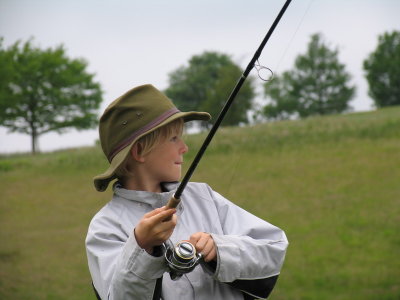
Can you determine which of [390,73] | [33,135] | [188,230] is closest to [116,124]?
[188,230]

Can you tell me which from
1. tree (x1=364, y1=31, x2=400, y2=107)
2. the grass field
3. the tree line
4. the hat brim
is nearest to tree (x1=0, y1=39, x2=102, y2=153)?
the tree line

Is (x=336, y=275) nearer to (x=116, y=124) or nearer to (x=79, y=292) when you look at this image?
(x=79, y=292)

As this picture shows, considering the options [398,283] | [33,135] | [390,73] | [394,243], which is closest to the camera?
[398,283]

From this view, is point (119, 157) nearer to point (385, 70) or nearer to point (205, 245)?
point (205, 245)

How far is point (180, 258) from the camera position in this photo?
194cm

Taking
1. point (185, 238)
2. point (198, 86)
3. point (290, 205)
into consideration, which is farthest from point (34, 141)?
point (185, 238)

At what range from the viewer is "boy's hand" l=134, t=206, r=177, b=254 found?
1.92 meters

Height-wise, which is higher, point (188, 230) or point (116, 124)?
point (116, 124)

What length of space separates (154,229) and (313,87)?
46.2 m

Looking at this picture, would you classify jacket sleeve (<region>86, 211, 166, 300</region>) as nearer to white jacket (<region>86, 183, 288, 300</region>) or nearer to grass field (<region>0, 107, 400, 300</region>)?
white jacket (<region>86, 183, 288, 300</region>)

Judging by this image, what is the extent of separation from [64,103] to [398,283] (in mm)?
28707

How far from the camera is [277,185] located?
14.2m

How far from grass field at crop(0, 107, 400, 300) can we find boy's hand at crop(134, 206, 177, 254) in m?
4.29

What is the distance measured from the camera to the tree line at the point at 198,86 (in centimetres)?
3197
